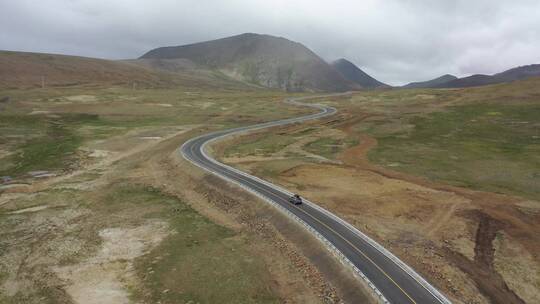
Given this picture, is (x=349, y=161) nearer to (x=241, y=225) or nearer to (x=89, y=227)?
(x=241, y=225)

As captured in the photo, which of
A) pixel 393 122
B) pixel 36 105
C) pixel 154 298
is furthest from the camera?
pixel 36 105

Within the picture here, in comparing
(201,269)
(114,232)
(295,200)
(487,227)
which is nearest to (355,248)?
(295,200)

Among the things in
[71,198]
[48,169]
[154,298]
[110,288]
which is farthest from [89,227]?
[48,169]

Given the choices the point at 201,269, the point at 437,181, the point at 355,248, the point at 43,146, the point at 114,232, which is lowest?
the point at 43,146

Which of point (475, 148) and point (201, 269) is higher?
point (475, 148)

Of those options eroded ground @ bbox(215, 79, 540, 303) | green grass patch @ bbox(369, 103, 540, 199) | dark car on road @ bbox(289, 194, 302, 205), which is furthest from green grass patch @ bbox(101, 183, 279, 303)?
green grass patch @ bbox(369, 103, 540, 199)

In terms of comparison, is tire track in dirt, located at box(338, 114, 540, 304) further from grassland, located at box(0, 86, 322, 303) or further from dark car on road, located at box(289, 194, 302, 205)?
grassland, located at box(0, 86, 322, 303)

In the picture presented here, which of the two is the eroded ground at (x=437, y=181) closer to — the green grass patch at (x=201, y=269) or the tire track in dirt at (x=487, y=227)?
the tire track in dirt at (x=487, y=227)

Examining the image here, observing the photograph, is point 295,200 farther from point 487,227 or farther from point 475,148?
point 475,148
